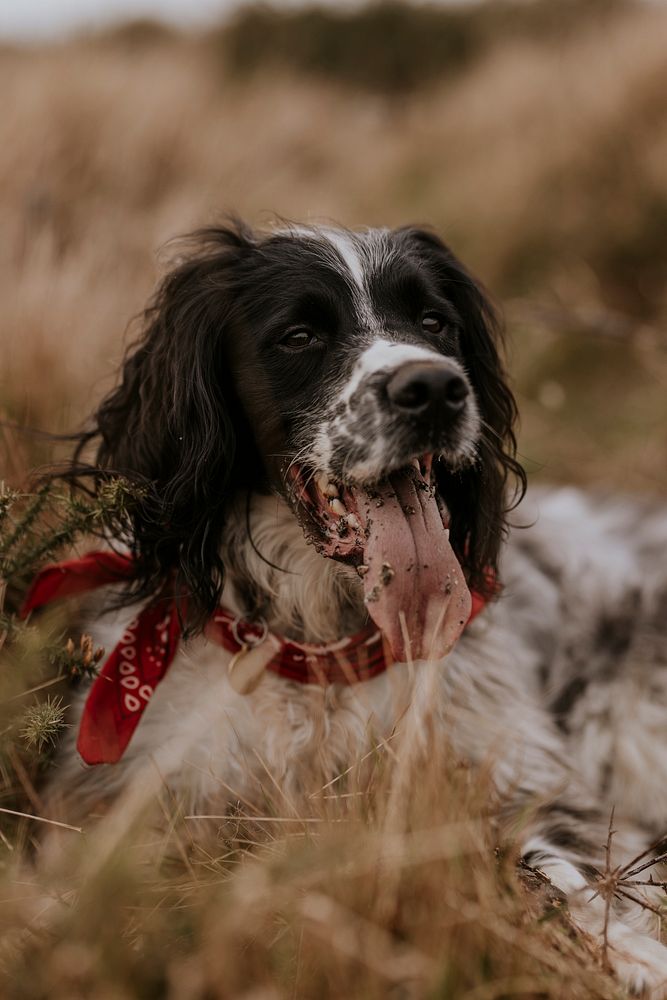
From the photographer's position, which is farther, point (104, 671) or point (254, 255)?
point (254, 255)

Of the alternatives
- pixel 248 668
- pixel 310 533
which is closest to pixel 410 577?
pixel 310 533

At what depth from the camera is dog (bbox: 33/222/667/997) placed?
2.31 m

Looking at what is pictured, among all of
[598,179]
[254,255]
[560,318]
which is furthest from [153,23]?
[254,255]

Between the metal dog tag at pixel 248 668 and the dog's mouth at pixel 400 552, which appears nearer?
the dog's mouth at pixel 400 552

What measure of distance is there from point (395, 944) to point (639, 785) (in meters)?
1.77

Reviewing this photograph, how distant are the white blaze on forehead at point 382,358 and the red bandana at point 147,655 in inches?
28.5

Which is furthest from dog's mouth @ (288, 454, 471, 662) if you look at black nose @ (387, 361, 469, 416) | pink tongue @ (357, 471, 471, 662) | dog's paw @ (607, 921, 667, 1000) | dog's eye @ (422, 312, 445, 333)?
dog's paw @ (607, 921, 667, 1000)

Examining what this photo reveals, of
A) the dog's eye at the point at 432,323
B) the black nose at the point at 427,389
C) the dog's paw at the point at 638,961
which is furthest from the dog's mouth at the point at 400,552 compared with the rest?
the dog's paw at the point at 638,961

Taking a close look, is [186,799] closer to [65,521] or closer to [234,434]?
[65,521]

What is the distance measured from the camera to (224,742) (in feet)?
8.16

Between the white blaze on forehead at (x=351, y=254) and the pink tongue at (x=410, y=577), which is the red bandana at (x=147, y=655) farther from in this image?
the white blaze on forehead at (x=351, y=254)

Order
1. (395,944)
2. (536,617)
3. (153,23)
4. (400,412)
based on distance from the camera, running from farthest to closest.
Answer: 1. (153,23)
2. (536,617)
3. (400,412)
4. (395,944)

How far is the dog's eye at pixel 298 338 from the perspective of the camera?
2508mm

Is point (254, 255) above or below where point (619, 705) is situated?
above
